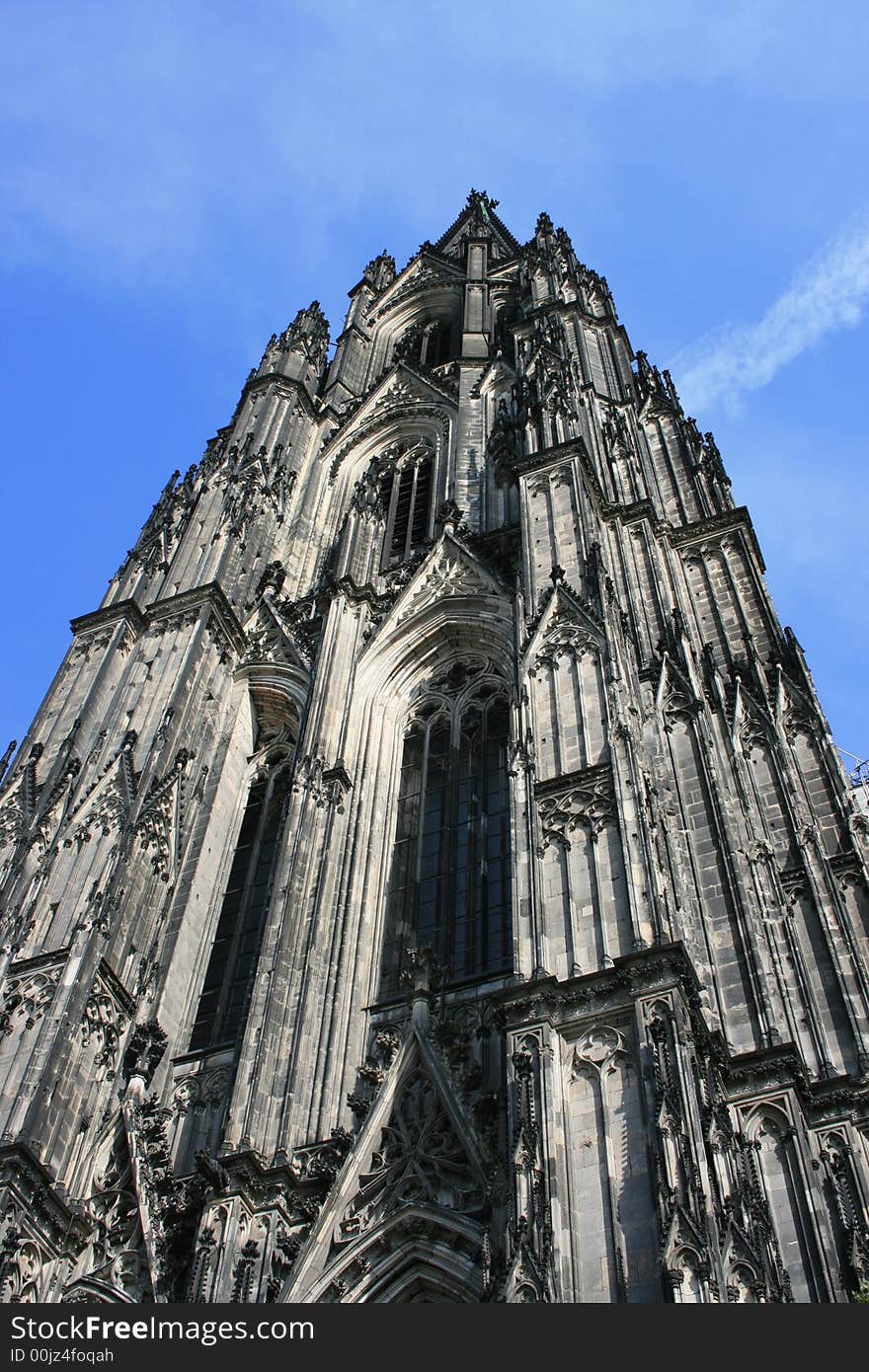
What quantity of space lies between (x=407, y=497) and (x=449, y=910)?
1448cm

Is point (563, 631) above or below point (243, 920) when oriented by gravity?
above

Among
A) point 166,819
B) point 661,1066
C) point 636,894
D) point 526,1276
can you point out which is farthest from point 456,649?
point 526,1276

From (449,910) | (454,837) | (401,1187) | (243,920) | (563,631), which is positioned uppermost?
(563,631)

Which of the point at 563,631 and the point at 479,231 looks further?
the point at 479,231

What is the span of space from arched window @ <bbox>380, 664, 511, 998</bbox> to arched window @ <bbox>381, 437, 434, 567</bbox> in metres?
5.94

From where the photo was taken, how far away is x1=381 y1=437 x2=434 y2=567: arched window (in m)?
30.2

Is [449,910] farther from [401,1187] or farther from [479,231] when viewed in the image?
[479,231]

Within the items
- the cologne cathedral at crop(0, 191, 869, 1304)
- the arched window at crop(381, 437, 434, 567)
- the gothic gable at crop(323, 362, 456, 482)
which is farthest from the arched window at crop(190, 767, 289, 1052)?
the gothic gable at crop(323, 362, 456, 482)

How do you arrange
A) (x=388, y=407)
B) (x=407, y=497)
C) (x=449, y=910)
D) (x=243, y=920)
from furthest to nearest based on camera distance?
(x=388, y=407), (x=407, y=497), (x=243, y=920), (x=449, y=910)

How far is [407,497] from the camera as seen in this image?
32.2 m

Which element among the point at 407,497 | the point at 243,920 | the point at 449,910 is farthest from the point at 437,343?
the point at 449,910

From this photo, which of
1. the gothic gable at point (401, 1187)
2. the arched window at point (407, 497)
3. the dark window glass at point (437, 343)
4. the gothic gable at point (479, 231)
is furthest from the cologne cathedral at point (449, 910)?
the gothic gable at point (479, 231)

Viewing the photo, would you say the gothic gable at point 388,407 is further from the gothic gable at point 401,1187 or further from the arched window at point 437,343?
the gothic gable at point 401,1187

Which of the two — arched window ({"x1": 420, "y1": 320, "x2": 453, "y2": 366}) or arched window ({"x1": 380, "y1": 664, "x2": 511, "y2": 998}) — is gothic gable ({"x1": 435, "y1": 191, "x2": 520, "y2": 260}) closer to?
arched window ({"x1": 420, "y1": 320, "x2": 453, "y2": 366})
